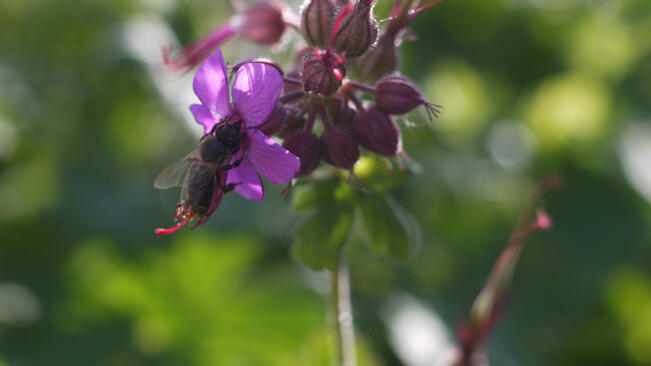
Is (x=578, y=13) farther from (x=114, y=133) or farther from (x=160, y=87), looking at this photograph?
(x=114, y=133)

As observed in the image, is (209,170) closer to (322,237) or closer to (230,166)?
(230,166)

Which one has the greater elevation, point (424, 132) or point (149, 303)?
point (424, 132)

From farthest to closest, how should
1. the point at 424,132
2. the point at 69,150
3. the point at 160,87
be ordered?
the point at 69,150
the point at 160,87
the point at 424,132

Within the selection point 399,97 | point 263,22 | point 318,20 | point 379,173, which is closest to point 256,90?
point 318,20

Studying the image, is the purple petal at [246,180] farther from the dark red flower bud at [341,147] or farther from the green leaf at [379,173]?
the green leaf at [379,173]

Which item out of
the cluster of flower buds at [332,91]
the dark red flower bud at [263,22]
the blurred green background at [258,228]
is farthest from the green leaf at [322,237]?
the blurred green background at [258,228]

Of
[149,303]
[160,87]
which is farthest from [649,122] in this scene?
[149,303]
